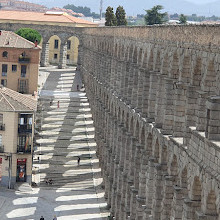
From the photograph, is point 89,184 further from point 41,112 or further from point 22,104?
point 41,112

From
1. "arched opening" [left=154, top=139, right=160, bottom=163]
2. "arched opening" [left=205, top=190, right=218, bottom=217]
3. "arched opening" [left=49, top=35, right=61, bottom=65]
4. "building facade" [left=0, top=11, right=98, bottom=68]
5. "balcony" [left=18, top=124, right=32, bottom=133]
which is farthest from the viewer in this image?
"arched opening" [left=49, top=35, right=61, bottom=65]

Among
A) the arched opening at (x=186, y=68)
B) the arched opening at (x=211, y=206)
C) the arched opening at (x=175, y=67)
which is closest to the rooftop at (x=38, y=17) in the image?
the arched opening at (x=175, y=67)

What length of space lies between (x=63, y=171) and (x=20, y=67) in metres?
28.5

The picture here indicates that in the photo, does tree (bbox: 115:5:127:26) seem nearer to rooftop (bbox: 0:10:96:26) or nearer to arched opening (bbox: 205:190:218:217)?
rooftop (bbox: 0:10:96:26)

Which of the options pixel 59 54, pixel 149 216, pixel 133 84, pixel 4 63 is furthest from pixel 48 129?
pixel 59 54

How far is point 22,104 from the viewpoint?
81500mm

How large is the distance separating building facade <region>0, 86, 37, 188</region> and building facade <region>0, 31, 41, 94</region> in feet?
91.0

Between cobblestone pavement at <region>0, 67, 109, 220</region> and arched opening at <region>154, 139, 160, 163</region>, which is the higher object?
arched opening at <region>154, 139, 160, 163</region>

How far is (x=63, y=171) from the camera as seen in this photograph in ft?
278

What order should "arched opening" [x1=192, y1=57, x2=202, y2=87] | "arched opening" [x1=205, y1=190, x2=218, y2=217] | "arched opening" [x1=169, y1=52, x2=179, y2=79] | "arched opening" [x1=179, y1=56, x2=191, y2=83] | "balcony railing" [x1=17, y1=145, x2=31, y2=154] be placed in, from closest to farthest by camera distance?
1. "arched opening" [x1=205, y1=190, x2=218, y2=217]
2. "arched opening" [x1=192, y1=57, x2=202, y2=87]
3. "arched opening" [x1=179, y1=56, x2=191, y2=83]
4. "arched opening" [x1=169, y1=52, x2=179, y2=79]
5. "balcony railing" [x1=17, y1=145, x2=31, y2=154]

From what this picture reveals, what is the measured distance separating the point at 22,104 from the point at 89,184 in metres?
10.8

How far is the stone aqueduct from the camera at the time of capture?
109 ft

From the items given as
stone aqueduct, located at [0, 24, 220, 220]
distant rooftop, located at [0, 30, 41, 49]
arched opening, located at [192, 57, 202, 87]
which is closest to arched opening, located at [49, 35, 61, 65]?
distant rooftop, located at [0, 30, 41, 49]

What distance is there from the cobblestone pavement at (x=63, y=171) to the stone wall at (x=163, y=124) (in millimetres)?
2737
